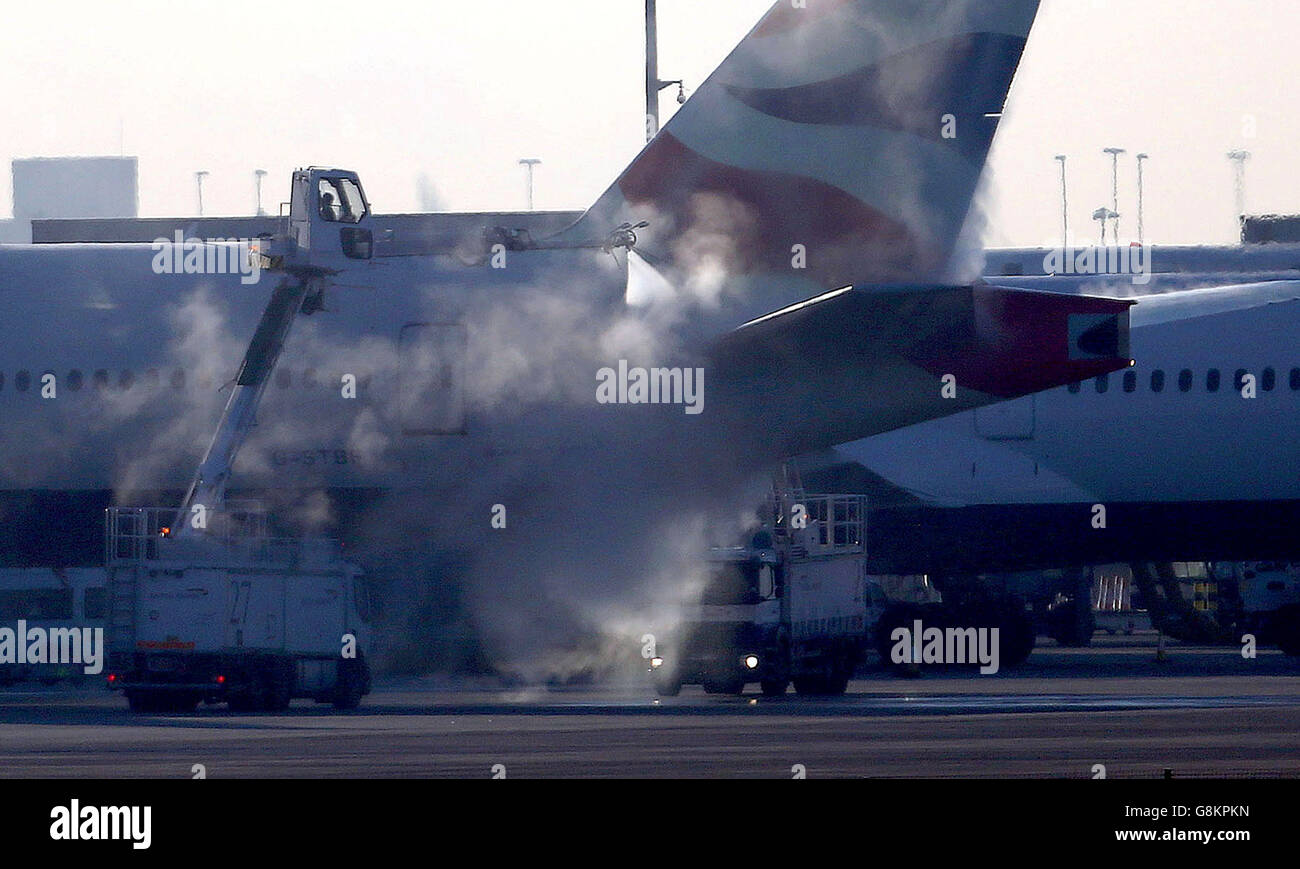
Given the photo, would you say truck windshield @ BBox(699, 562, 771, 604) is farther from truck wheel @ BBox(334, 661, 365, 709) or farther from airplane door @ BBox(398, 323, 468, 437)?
truck wheel @ BBox(334, 661, 365, 709)

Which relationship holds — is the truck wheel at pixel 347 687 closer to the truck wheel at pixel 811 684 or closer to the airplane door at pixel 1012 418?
the truck wheel at pixel 811 684

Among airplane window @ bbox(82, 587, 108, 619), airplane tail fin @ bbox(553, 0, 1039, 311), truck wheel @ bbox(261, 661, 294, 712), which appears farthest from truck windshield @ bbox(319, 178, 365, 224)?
airplane window @ bbox(82, 587, 108, 619)

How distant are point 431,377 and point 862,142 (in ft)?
20.9

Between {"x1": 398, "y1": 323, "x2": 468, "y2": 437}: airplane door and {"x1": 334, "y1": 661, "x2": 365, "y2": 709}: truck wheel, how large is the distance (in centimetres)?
384

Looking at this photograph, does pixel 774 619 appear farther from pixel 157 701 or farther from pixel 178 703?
pixel 157 701

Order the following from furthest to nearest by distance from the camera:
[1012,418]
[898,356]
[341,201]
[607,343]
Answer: [1012,418], [341,201], [607,343], [898,356]

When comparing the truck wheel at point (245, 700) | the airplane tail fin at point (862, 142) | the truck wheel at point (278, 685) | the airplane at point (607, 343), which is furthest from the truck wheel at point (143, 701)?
the airplane tail fin at point (862, 142)

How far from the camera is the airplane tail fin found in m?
26.8

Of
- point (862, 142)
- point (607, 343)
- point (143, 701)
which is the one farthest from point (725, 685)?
point (862, 142)

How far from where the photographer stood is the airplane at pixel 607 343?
1016 inches

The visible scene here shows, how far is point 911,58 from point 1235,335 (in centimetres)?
844

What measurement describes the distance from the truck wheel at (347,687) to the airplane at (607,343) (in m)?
2.56

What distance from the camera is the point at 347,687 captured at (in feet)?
79.3

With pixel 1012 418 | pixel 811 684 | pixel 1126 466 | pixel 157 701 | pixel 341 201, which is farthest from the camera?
pixel 1012 418
